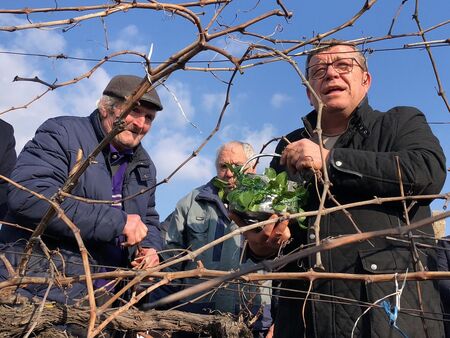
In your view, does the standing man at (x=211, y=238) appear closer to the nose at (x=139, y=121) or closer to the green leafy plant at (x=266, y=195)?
the nose at (x=139, y=121)

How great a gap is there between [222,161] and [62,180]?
1532 millimetres

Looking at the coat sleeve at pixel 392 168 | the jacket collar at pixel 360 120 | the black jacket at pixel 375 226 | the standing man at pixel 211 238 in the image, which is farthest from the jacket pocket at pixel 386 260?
the standing man at pixel 211 238

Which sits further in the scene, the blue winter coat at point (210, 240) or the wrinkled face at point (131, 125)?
the blue winter coat at point (210, 240)

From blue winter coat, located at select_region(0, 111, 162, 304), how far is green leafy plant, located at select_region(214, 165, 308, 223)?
67cm

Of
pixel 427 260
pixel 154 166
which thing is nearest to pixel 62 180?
pixel 154 166

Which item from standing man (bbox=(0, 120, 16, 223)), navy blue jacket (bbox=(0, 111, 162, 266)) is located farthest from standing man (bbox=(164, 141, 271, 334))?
standing man (bbox=(0, 120, 16, 223))

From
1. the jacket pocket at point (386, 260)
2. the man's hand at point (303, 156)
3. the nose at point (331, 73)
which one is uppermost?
Result: the nose at point (331, 73)

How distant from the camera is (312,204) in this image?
6.13 ft

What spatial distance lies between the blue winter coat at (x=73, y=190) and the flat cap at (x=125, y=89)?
144 mm

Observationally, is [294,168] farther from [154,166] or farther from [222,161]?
[222,161]

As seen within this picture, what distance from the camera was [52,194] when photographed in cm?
202

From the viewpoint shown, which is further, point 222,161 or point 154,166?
point 222,161

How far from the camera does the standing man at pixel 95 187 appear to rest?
2014 mm

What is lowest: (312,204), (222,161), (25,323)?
(25,323)
